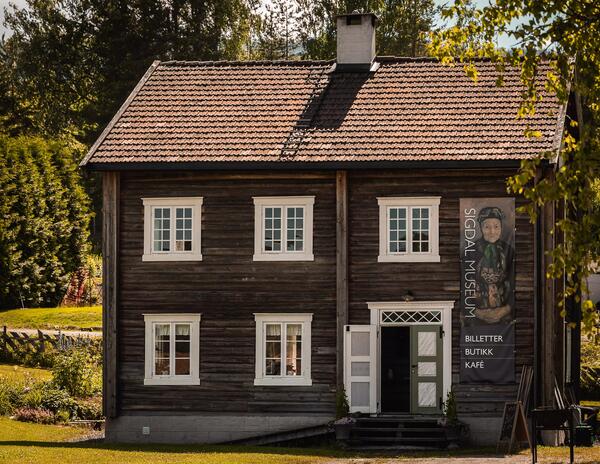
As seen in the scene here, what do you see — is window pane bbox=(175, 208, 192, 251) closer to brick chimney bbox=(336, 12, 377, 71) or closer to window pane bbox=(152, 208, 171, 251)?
window pane bbox=(152, 208, 171, 251)

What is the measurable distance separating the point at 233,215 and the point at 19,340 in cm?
1304

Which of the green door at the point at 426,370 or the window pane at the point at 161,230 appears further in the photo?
the window pane at the point at 161,230

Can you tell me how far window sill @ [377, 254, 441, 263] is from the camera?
99.1 ft

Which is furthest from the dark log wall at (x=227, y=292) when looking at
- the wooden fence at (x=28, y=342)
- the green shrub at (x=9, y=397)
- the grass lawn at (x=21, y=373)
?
the wooden fence at (x=28, y=342)

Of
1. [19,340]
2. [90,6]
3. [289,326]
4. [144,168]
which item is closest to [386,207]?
[289,326]

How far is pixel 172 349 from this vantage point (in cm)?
3088

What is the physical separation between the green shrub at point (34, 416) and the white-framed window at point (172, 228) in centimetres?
546

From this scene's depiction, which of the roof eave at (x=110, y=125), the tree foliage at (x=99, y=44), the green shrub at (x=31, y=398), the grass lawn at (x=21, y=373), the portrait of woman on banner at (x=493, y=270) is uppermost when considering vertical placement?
the tree foliage at (x=99, y=44)

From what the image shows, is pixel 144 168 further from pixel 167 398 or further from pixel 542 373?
pixel 542 373

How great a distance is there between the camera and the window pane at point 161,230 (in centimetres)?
3117

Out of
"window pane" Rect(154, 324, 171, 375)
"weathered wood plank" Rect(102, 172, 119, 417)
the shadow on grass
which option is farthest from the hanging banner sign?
"weathered wood plank" Rect(102, 172, 119, 417)

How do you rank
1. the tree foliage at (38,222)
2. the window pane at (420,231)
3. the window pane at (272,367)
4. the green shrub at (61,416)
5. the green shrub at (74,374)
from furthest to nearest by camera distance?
the tree foliage at (38,222) < the green shrub at (74,374) < the green shrub at (61,416) < the window pane at (272,367) < the window pane at (420,231)

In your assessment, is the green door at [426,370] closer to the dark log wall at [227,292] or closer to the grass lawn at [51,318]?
the dark log wall at [227,292]

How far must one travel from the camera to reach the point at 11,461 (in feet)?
82.3
